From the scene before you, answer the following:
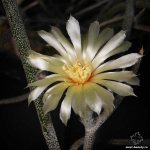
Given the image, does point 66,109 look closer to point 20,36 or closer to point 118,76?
point 118,76

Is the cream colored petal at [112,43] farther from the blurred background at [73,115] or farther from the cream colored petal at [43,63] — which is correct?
the blurred background at [73,115]

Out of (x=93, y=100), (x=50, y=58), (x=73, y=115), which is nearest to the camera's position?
(x=93, y=100)

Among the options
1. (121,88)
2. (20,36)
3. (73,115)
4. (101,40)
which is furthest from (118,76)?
(73,115)

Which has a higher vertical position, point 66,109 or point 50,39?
point 50,39

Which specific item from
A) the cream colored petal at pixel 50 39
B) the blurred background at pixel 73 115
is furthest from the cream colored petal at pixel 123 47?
the blurred background at pixel 73 115

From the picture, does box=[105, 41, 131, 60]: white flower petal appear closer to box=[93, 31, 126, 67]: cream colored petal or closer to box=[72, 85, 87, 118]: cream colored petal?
box=[93, 31, 126, 67]: cream colored petal

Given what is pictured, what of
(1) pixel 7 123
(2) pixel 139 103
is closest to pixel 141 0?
(2) pixel 139 103
